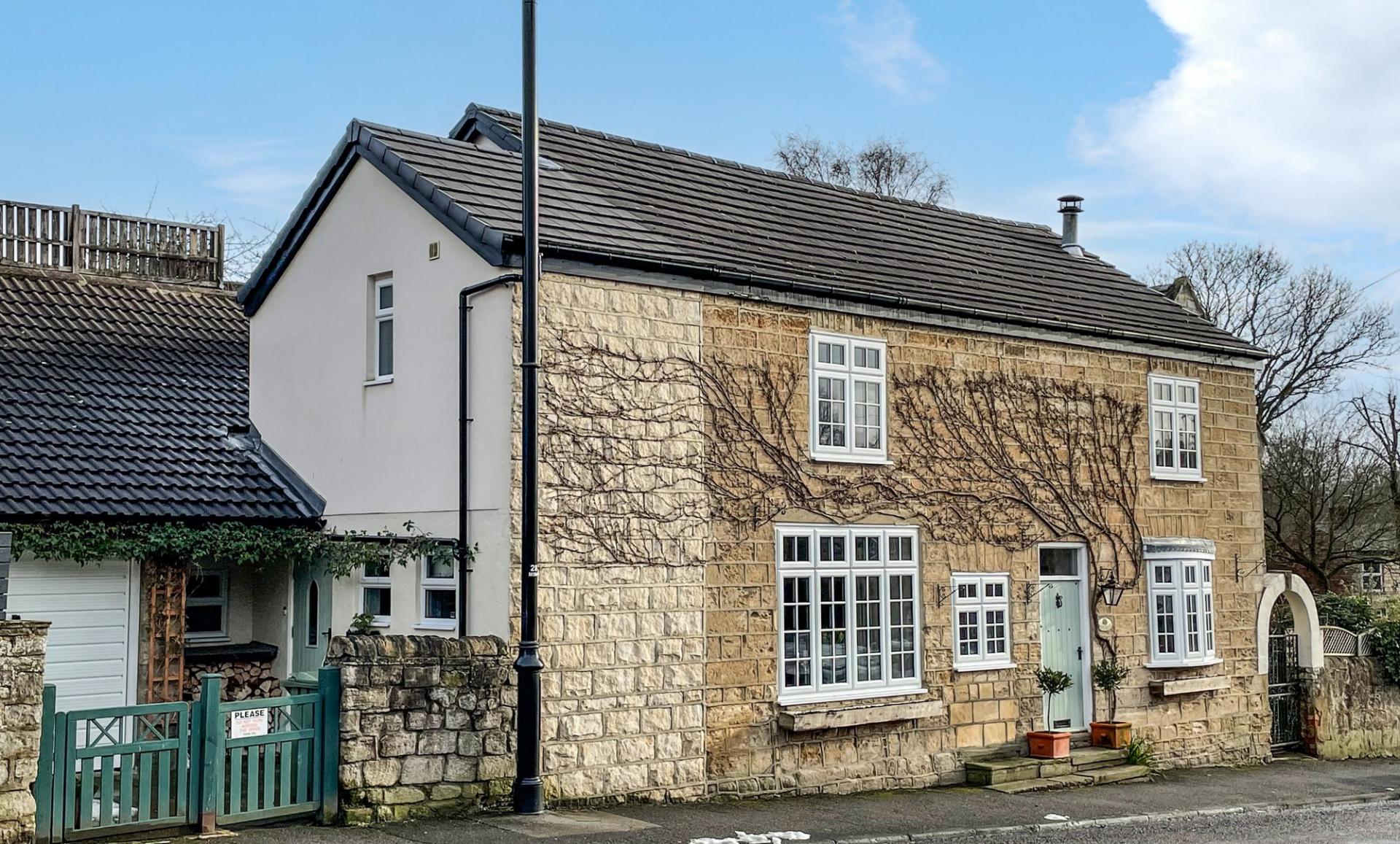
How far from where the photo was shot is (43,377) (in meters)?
17.1

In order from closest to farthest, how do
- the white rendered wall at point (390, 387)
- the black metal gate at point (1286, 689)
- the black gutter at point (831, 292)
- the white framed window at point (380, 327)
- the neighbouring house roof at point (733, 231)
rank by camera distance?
the white rendered wall at point (390, 387)
the black gutter at point (831, 292)
the neighbouring house roof at point (733, 231)
the white framed window at point (380, 327)
the black metal gate at point (1286, 689)

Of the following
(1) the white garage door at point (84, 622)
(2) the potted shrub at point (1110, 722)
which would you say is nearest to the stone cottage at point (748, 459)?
(2) the potted shrub at point (1110, 722)

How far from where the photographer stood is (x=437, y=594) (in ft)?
48.2

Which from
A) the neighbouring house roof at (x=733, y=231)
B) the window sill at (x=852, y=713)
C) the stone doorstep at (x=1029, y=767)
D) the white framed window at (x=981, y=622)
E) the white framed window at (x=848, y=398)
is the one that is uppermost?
the neighbouring house roof at (x=733, y=231)

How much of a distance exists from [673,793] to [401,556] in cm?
362

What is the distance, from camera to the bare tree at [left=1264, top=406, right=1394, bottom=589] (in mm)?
36188

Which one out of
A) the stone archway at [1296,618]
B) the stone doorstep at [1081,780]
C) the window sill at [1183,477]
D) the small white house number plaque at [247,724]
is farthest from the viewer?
the stone archway at [1296,618]

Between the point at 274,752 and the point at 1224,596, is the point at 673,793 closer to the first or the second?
the point at 274,752

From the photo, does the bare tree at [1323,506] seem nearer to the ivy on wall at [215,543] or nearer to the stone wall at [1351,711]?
the stone wall at [1351,711]

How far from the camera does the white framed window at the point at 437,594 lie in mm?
14406

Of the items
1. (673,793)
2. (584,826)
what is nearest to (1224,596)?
(673,793)

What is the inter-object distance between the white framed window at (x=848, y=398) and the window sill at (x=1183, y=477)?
17.4 ft

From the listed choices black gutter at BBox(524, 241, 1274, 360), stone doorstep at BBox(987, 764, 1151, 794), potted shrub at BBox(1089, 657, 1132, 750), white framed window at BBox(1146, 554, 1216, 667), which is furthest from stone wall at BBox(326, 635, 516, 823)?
white framed window at BBox(1146, 554, 1216, 667)

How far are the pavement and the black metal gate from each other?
2.43 metres
